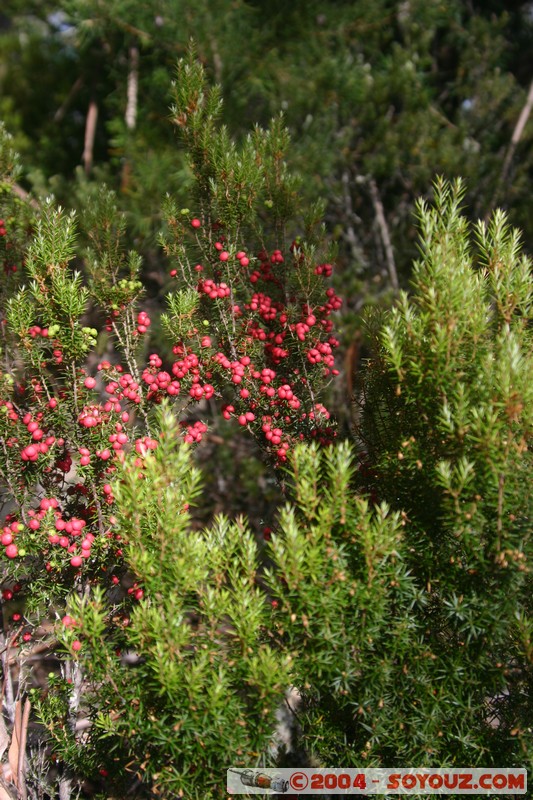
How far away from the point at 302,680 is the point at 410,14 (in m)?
4.52

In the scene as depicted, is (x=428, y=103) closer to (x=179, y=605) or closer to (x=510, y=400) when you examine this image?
(x=510, y=400)

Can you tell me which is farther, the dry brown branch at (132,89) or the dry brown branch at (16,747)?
the dry brown branch at (132,89)

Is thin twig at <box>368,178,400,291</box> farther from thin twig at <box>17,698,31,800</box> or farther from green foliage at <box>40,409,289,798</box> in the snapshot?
thin twig at <box>17,698,31,800</box>

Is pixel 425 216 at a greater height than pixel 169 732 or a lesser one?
greater

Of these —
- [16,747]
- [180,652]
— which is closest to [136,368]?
[180,652]

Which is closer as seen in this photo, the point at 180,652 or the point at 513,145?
the point at 180,652

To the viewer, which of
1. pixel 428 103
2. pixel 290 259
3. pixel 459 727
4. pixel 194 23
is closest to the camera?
pixel 459 727

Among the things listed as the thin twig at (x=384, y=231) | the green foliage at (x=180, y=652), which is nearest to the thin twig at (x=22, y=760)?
the green foliage at (x=180, y=652)

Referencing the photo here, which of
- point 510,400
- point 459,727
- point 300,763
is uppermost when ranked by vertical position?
point 510,400

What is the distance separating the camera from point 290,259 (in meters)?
2.11

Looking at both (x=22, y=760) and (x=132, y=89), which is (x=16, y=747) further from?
(x=132, y=89)

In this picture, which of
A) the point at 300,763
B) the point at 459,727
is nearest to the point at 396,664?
the point at 459,727

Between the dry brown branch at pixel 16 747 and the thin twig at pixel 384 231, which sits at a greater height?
the thin twig at pixel 384 231

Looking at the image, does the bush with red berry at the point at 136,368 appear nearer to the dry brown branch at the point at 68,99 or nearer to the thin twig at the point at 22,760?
the thin twig at the point at 22,760
